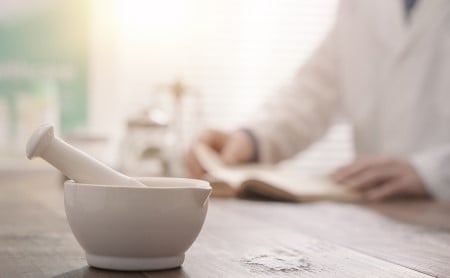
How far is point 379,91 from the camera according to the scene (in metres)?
1.92

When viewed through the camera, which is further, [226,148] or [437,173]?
[226,148]

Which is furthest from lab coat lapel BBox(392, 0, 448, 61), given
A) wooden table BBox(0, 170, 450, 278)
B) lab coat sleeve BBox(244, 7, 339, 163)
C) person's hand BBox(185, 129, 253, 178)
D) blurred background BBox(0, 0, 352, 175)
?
blurred background BBox(0, 0, 352, 175)

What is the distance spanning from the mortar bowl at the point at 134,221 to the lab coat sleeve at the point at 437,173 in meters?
0.97

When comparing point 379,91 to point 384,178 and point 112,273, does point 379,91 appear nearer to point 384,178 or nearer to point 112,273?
point 384,178

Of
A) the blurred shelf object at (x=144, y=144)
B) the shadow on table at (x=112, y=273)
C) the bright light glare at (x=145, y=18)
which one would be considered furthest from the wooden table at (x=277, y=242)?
the bright light glare at (x=145, y=18)

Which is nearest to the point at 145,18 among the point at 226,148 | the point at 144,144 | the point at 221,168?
the point at 144,144

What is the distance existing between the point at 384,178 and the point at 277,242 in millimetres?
721

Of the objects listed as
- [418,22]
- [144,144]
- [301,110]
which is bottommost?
[144,144]

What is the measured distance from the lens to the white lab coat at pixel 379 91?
177 cm

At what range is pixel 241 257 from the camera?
73 cm

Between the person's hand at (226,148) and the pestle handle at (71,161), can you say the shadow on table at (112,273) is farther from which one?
the person's hand at (226,148)

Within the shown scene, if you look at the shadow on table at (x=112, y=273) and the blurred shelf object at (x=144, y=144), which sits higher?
the shadow on table at (x=112, y=273)

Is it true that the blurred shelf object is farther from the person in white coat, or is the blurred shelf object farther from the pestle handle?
the pestle handle

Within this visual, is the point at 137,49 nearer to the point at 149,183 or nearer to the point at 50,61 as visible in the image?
the point at 50,61
